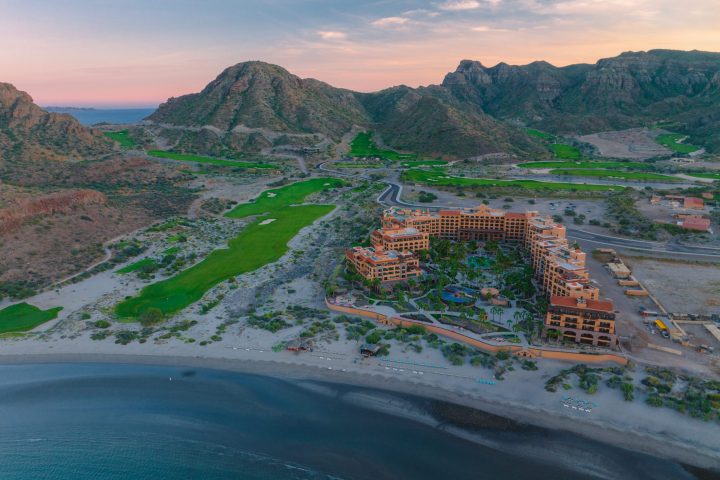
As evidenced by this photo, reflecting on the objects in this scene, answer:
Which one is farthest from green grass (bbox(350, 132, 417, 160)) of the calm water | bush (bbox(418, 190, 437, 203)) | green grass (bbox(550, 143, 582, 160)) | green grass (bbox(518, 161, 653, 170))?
the calm water

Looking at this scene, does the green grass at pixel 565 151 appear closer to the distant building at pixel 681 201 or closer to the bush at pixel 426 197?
the distant building at pixel 681 201

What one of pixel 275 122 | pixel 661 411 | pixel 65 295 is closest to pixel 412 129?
pixel 275 122

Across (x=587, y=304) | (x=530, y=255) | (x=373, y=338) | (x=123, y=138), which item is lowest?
(x=373, y=338)

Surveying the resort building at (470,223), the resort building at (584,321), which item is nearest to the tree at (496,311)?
the resort building at (584,321)

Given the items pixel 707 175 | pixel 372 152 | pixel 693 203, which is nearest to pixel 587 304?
pixel 693 203

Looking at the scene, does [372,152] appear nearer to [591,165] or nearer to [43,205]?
[591,165]

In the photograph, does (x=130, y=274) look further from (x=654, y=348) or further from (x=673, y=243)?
(x=673, y=243)
